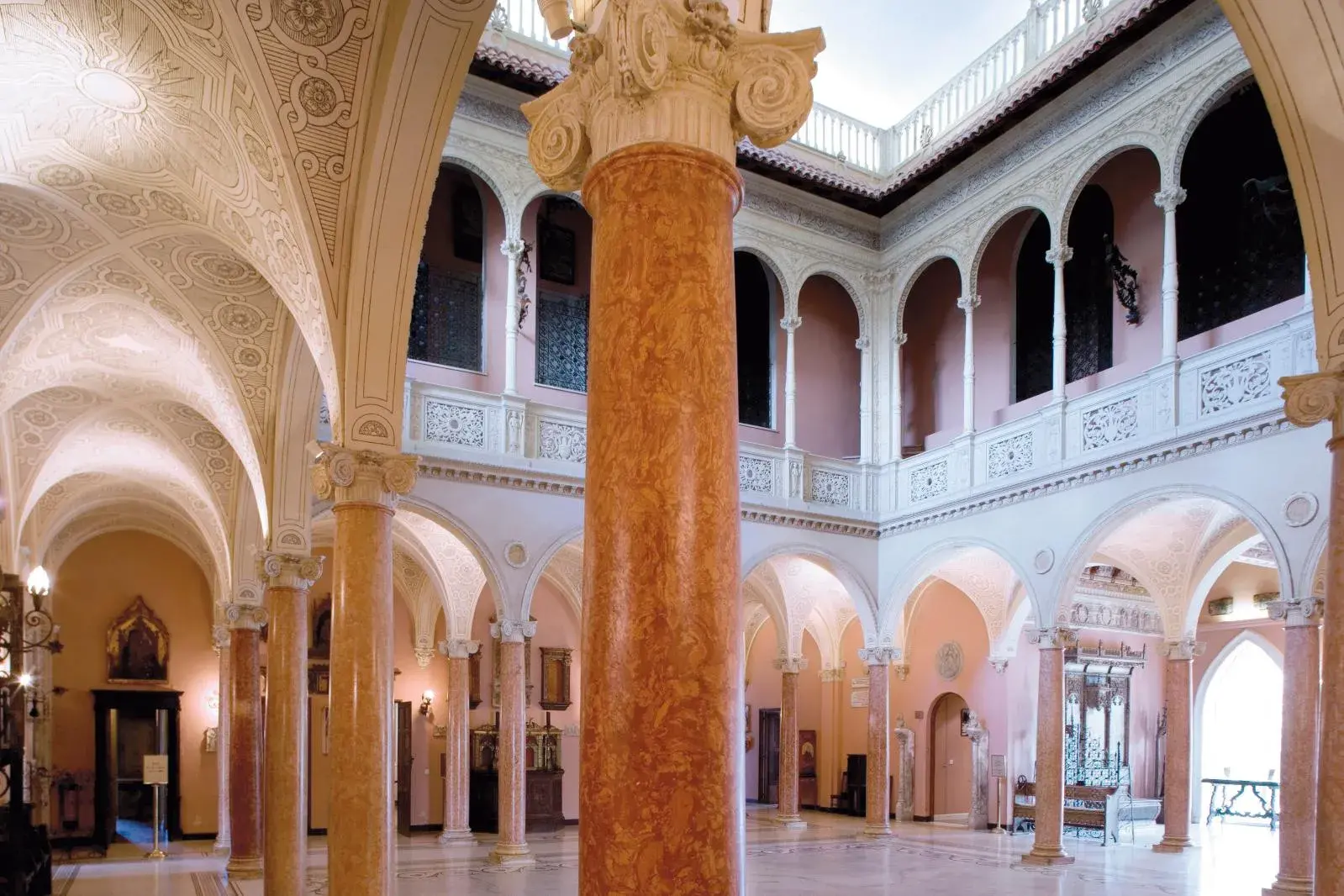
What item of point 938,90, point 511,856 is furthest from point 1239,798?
point 511,856

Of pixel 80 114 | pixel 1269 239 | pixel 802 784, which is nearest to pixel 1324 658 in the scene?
pixel 80 114

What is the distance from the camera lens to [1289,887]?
1118cm

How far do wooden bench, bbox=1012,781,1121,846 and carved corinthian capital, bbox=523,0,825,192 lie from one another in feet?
51.0

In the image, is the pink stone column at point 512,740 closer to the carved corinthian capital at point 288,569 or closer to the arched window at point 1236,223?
the carved corinthian capital at point 288,569

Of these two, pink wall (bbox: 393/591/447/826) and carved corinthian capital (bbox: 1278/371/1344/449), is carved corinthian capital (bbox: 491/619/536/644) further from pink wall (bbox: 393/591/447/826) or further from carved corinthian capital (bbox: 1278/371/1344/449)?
carved corinthian capital (bbox: 1278/371/1344/449)

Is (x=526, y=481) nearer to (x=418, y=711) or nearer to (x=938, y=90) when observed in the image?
(x=418, y=711)

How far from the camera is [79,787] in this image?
1970 centimetres

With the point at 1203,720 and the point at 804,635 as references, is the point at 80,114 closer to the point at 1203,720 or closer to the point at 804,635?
the point at 804,635

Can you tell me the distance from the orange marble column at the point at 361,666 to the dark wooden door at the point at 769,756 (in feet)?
60.4

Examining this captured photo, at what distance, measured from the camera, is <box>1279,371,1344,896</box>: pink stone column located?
446cm

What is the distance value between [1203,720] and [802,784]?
826 centimetres

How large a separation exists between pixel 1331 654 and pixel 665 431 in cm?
333

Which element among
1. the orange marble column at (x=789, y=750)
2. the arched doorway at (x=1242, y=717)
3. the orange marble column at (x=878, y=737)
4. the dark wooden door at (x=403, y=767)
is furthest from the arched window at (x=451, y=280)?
the arched doorway at (x=1242, y=717)

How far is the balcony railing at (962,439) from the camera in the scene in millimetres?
12422
